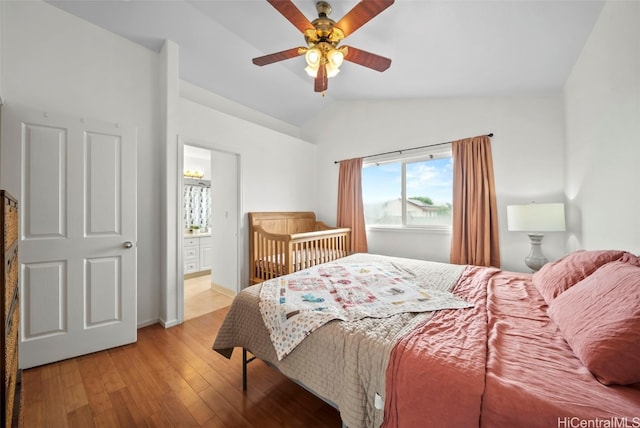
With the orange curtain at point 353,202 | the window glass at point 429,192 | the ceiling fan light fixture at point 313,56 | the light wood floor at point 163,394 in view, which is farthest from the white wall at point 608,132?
the orange curtain at point 353,202

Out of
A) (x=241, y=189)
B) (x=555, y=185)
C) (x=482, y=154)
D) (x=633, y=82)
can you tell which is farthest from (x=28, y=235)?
(x=555, y=185)

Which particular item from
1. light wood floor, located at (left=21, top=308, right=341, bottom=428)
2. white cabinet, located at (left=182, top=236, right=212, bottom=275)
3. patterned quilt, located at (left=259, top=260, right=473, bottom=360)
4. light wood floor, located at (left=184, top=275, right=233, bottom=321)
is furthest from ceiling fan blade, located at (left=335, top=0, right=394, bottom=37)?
white cabinet, located at (left=182, top=236, right=212, bottom=275)

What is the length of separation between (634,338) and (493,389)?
45cm

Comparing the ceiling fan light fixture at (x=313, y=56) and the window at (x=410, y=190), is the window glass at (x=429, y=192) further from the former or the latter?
the ceiling fan light fixture at (x=313, y=56)

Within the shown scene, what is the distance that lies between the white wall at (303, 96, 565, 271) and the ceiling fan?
157 centimetres

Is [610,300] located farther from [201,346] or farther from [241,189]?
[241,189]

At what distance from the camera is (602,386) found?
734 mm

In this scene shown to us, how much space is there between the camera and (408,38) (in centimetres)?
218

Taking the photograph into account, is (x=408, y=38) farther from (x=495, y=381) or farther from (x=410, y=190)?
(x=495, y=381)

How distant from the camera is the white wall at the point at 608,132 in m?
1.39

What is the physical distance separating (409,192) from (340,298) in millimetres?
2559

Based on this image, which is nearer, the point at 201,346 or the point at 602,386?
the point at 602,386

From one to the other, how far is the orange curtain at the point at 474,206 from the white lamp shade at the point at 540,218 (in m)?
0.49

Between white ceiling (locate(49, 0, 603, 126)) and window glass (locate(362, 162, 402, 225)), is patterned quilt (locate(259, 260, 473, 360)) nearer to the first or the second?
window glass (locate(362, 162, 402, 225))
